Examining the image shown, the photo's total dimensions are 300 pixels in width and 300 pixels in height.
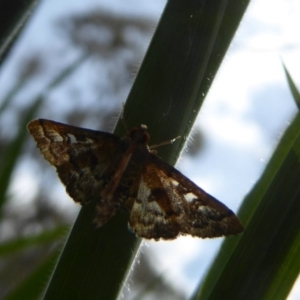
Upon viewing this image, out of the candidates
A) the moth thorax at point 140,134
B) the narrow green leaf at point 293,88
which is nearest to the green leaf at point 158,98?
the moth thorax at point 140,134

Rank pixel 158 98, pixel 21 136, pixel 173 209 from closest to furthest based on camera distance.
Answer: pixel 158 98
pixel 173 209
pixel 21 136

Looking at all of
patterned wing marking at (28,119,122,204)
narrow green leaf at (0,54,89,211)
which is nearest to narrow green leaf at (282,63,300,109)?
patterned wing marking at (28,119,122,204)

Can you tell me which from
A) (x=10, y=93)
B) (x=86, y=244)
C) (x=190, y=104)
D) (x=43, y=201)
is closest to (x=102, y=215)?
(x=86, y=244)

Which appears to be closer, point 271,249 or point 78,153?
point 271,249

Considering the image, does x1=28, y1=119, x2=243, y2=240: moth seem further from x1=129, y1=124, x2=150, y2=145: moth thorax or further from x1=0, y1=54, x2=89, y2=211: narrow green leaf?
x1=0, y1=54, x2=89, y2=211: narrow green leaf

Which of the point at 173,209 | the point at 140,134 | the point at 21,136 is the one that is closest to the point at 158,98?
the point at 140,134

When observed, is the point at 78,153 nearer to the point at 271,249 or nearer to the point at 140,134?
the point at 140,134

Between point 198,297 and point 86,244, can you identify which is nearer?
point 86,244

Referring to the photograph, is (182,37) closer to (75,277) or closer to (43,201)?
(75,277)
